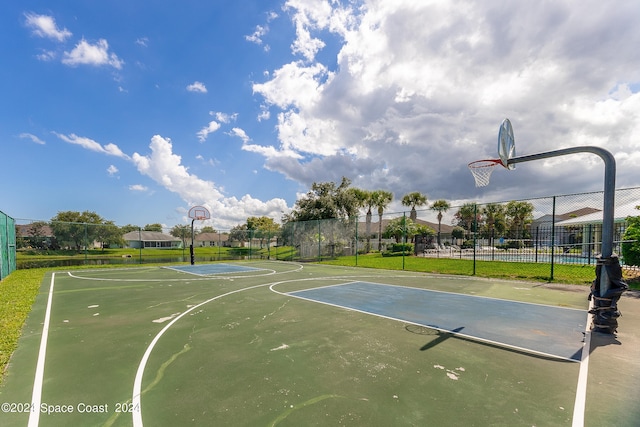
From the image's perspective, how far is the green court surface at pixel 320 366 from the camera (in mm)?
2945

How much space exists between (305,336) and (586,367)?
3.96 m

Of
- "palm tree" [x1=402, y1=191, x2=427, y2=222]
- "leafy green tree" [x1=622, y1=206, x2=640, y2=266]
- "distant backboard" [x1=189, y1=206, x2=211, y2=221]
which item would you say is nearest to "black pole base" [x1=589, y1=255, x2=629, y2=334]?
"leafy green tree" [x1=622, y1=206, x2=640, y2=266]

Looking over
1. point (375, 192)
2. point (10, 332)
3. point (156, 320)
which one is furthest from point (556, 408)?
point (375, 192)

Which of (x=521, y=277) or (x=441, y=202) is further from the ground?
(x=441, y=202)

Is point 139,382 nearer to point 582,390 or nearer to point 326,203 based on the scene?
point 582,390

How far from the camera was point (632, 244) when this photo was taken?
1005cm

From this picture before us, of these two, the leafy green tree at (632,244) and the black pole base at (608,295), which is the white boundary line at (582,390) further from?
the leafy green tree at (632,244)

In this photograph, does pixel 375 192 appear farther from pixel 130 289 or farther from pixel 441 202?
pixel 130 289

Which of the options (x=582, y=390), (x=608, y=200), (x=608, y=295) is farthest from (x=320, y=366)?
(x=608, y=200)

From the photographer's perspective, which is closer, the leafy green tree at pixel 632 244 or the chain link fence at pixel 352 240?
the leafy green tree at pixel 632 244

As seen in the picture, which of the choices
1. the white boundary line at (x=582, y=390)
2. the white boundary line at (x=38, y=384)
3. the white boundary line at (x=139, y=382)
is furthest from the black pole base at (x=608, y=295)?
the white boundary line at (x=38, y=384)

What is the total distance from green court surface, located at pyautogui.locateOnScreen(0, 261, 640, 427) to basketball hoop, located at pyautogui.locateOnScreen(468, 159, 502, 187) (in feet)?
11.3

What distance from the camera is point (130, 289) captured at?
9938mm

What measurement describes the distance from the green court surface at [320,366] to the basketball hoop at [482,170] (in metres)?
3.45
